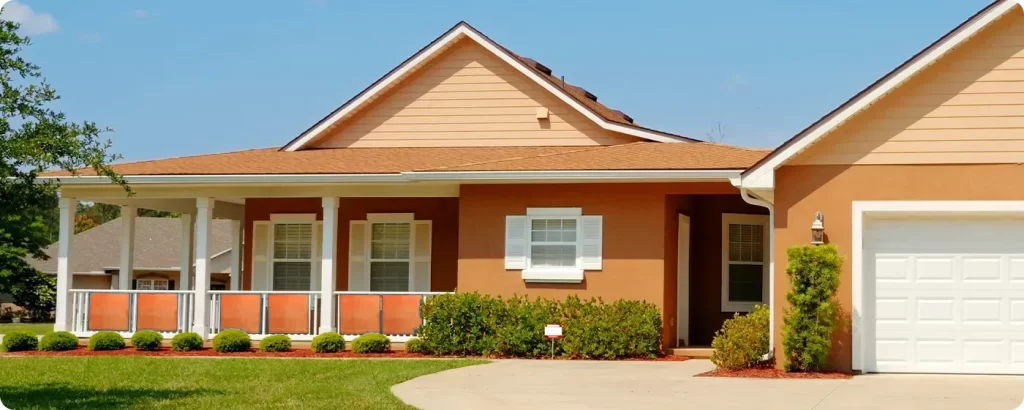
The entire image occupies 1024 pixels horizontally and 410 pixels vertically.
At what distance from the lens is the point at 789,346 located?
1579 cm

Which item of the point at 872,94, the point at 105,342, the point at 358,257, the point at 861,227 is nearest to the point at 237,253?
the point at 358,257

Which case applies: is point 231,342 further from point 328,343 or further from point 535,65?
point 535,65

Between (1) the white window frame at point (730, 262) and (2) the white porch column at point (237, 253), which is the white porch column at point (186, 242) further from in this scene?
(1) the white window frame at point (730, 262)

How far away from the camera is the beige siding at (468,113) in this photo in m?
23.0

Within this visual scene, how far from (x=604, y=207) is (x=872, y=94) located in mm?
5038

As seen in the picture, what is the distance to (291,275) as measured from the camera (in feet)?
77.7

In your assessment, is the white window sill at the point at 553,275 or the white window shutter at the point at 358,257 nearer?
the white window sill at the point at 553,275

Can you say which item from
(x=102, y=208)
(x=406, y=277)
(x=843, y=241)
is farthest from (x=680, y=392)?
(x=102, y=208)

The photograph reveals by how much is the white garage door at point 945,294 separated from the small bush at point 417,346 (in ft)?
22.3

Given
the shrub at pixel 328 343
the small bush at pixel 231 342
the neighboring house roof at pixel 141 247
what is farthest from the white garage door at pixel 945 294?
the neighboring house roof at pixel 141 247

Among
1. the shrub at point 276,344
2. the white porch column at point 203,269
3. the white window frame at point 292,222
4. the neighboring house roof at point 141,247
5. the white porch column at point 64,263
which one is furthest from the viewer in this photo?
the neighboring house roof at point 141,247

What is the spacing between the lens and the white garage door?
52.1 feet

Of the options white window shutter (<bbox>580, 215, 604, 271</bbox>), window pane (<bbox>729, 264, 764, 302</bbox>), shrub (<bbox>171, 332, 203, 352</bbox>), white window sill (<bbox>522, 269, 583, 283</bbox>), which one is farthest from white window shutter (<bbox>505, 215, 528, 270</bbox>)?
shrub (<bbox>171, 332, 203, 352</bbox>)

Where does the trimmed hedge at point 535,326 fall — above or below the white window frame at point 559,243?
below
